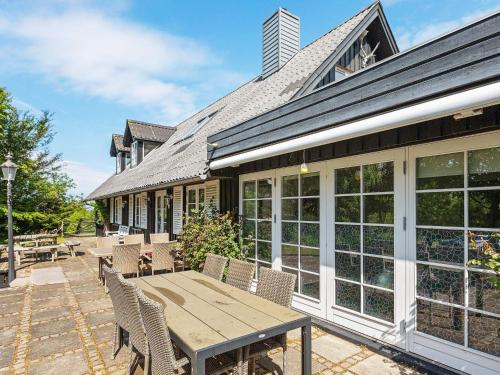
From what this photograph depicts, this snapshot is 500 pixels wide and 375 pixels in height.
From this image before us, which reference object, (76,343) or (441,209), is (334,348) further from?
(76,343)

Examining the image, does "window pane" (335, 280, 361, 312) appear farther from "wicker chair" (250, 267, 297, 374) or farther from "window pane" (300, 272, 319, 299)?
"wicker chair" (250, 267, 297, 374)

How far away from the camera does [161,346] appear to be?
2.23 meters

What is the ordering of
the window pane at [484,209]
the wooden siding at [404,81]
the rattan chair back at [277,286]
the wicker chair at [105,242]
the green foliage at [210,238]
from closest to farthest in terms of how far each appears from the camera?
the wooden siding at [404,81] → the window pane at [484,209] → the rattan chair back at [277,286] → the green foliage at [210,238] → the wicker chair at [105,242]

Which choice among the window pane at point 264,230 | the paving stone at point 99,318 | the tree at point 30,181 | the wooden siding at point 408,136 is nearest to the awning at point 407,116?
the wooden siding at point 408,136

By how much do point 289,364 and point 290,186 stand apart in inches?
102

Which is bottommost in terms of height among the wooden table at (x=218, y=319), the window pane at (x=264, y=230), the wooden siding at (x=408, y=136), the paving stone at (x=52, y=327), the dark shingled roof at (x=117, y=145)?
the paving stone at (x=52, y=327)

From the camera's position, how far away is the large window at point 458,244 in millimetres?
2764

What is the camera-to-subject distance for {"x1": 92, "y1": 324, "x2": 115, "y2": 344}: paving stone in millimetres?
3936

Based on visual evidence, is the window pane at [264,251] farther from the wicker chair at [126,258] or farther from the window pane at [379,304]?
the wicker chair at [126,258]

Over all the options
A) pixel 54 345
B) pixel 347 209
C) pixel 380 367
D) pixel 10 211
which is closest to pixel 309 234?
pixel 347 209

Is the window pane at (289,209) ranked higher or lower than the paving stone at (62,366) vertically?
higher

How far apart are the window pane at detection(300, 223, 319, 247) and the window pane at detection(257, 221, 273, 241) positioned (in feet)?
2.65

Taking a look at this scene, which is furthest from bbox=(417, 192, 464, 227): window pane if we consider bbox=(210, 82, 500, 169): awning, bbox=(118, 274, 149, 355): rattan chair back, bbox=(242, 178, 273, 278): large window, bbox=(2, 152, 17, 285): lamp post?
bbox=(2, 152, 17, 285): lamp post

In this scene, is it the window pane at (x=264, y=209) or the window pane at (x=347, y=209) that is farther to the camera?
the window pane at (x=264, y=209)
